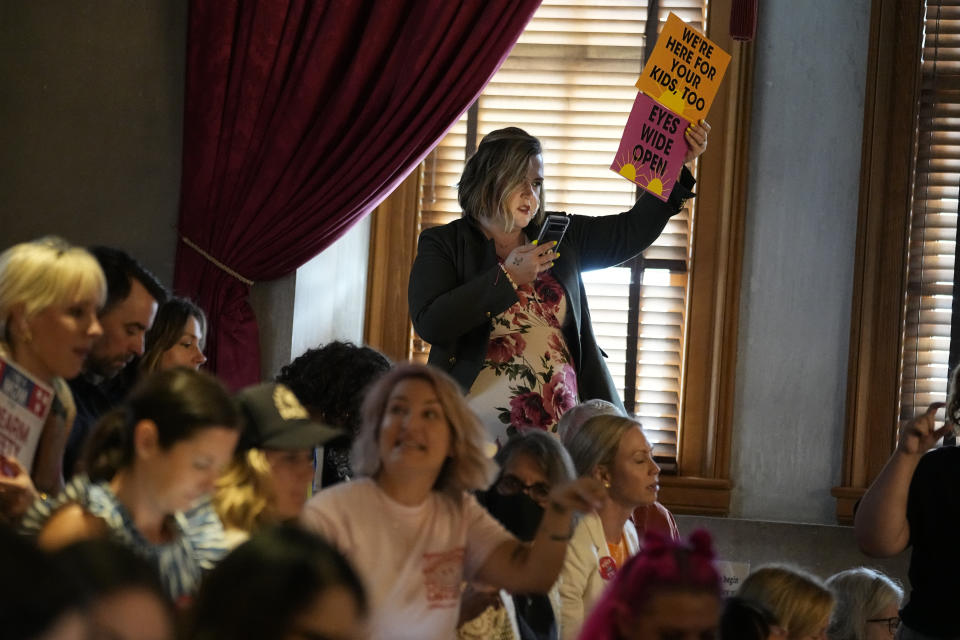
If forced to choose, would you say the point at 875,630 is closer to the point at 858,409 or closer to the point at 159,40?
the point at 858,409

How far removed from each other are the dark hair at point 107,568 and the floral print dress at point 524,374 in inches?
91.1

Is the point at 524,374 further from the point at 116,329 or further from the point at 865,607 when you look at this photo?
the point at 116,329

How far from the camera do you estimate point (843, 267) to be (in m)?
4.59

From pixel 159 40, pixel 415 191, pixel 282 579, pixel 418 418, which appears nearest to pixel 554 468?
pixel 418 418

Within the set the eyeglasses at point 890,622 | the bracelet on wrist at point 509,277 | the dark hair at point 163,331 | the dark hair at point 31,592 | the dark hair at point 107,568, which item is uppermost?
the bracelet on wrist at point 509,277

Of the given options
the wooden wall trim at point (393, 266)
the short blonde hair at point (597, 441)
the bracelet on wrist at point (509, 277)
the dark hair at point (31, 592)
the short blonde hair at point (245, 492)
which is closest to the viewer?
the dark hair at point (31, 592)

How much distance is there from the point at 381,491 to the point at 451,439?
167 mm

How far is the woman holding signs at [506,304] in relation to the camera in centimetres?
358

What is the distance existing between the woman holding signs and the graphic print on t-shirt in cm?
121

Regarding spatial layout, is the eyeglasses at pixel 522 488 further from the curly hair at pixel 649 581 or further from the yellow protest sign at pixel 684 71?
the yellow protest sign at pixel 684 71

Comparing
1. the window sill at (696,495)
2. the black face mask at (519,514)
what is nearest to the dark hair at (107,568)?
the black face mask at (519,514)

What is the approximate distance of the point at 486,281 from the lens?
3.53m

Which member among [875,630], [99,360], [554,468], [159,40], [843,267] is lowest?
[875,630]

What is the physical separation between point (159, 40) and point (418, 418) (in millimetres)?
2551
